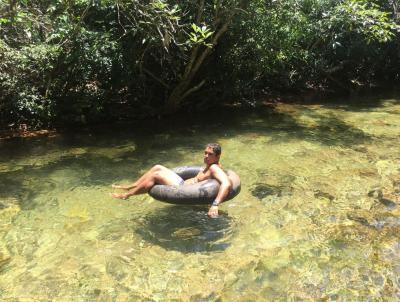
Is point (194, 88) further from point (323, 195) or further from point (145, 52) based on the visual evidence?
point (323, 195)

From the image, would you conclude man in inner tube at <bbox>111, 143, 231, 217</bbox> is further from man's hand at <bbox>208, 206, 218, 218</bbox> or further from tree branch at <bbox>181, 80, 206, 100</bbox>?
tree branch at <bbox>181, 80, 206, 100</bbox>

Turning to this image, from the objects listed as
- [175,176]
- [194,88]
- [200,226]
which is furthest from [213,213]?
[194,88]

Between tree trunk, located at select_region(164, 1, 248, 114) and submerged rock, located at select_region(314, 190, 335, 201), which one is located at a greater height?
tree trunk, located at select_region(164, 1, 248, 114)

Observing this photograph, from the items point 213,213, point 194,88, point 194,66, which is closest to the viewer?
point 213,213

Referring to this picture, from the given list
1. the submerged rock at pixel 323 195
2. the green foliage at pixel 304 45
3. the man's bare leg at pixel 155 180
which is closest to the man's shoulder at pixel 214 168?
the man's bare leg at pixel 155 180

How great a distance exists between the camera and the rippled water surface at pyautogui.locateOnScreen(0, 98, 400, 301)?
5098 mm

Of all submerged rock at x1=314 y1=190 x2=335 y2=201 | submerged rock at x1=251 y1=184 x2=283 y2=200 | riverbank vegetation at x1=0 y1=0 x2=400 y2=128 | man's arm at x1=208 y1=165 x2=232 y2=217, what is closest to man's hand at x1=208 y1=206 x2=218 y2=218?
man's arm at x1=208 y1=165 x2=232 y2=217

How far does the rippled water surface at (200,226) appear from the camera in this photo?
201 inches

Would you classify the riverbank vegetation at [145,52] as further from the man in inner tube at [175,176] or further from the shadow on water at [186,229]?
the shadow on water at [186,229]

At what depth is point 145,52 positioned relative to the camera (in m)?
11.0

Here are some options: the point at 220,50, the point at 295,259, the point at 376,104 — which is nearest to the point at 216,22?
the point at 220,50

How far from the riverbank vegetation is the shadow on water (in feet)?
12.8

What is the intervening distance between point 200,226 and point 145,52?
5.98 meters

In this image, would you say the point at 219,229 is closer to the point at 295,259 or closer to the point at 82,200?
the point at 295,259
